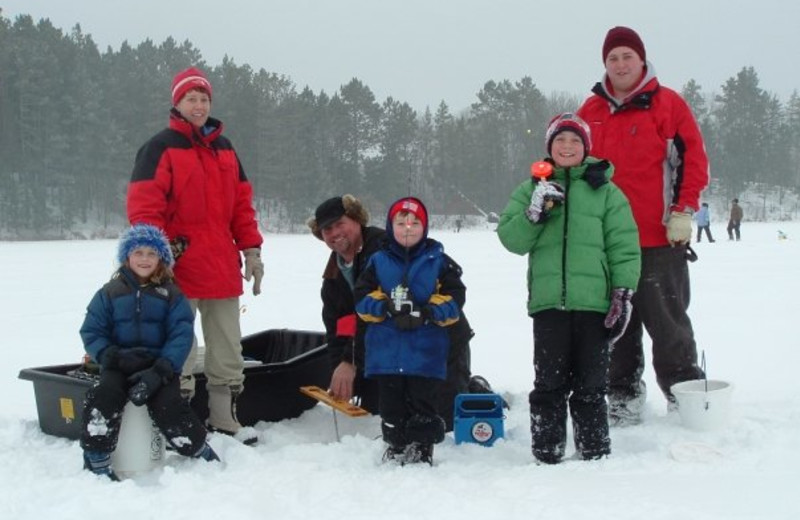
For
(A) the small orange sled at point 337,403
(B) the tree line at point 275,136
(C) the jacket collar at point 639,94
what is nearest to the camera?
(C) the jacket collar at point 639,94

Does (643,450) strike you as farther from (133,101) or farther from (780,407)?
Answer: (133,101)

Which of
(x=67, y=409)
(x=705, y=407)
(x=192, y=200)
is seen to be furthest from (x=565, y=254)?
(x=67, y=409)

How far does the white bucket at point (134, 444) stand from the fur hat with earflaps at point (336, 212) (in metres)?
1.31

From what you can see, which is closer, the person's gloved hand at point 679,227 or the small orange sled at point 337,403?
the person's gloved hand at point 679,227

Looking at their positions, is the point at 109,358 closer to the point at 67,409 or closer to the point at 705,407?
the point at 67,409

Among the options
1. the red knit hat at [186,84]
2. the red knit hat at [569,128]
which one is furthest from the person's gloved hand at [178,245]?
the red knit hat at [569,128]

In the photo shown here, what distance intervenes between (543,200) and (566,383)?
86cm

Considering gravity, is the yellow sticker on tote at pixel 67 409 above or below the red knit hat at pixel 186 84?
below

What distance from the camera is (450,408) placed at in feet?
13.5

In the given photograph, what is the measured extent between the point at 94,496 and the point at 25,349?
173 inches

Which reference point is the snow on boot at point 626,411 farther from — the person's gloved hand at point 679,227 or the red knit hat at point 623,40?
the red knit hat at point 623,40

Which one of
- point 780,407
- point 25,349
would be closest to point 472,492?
point 780,407

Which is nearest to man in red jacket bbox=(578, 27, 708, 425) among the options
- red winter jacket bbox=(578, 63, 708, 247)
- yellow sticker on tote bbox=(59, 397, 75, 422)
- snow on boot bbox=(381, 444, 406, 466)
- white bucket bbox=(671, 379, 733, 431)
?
red winter jacket bbox=(578, 63, 708, 247)

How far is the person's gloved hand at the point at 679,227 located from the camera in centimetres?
372
